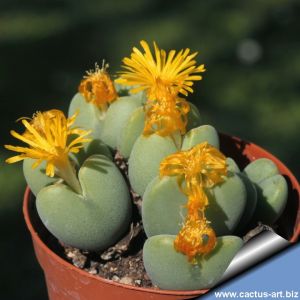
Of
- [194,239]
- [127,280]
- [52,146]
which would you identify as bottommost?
[127,280]

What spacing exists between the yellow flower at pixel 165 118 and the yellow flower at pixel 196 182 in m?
0.07

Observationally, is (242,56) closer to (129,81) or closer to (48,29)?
(48,29)

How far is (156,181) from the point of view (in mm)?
906

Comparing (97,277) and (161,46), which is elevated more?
(161,46)

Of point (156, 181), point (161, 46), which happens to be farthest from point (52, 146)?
point (161, 46)

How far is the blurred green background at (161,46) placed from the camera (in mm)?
2205

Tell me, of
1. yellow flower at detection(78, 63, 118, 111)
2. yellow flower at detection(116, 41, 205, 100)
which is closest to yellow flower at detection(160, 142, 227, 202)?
yellow flower at detection(116, 41, 205, 100)

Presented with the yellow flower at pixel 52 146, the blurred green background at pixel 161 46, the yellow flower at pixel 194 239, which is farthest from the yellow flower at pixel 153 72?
the blurred green background at pixel 161 46

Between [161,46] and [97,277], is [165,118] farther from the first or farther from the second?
[161,46]

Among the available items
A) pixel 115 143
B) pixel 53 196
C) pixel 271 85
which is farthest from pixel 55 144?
pixel 271 85

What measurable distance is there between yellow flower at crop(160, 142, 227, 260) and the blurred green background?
1.04 meters

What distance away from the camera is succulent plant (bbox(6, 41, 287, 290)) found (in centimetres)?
88

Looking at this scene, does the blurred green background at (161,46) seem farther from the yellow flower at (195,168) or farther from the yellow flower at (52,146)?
the yellow flower at (195,168)

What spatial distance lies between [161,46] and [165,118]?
5.92 feet
